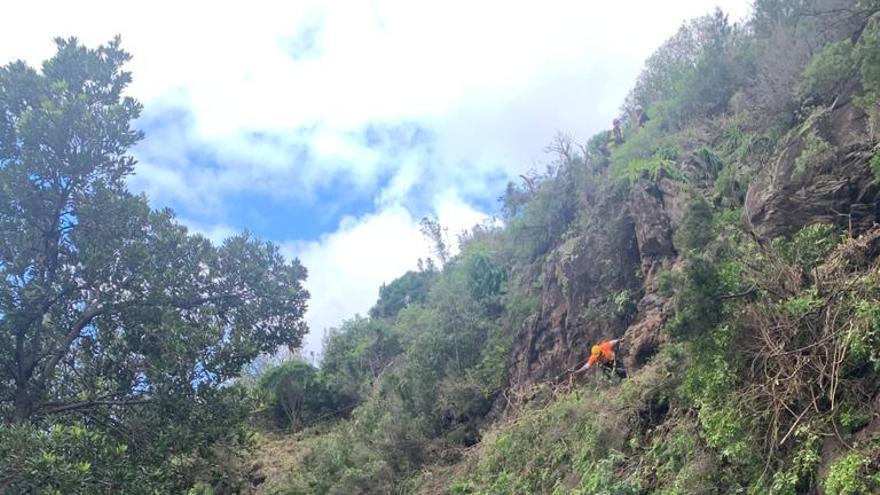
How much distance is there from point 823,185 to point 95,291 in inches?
427

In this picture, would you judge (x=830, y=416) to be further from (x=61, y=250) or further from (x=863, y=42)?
(x=61, y=250)

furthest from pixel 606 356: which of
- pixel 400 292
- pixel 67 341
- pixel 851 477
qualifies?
pixel 400 292

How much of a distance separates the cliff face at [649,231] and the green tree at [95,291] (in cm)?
751

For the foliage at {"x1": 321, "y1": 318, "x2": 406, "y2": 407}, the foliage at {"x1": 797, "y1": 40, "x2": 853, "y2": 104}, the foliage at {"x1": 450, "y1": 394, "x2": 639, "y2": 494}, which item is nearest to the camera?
the foliage at {"x1": 450, "y1": 394, "x2": 639, "y2": 494}

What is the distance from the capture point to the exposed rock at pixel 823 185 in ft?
31.5

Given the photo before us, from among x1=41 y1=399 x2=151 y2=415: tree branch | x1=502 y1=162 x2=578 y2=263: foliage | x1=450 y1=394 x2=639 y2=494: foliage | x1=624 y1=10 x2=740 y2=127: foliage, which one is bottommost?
x1=450 y1=394 x2=639 y2=494: foliage

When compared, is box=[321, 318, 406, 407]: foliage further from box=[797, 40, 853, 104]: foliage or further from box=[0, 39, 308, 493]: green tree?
box=[797, 40, 853, 104]: foliage

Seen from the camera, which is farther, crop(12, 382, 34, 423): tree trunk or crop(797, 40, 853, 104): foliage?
crop(797, 40, 853, 104): foliage

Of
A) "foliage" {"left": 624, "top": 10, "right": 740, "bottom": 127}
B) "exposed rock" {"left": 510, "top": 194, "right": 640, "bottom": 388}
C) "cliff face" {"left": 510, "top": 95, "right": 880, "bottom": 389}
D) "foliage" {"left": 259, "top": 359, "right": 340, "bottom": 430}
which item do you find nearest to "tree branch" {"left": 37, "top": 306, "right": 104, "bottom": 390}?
"cliff face" {"left": 510, "top": 95, "right": 880, "bottom": 389}

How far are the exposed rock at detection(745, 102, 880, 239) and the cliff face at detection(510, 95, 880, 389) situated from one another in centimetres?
2

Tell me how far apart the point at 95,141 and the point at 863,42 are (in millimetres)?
12195

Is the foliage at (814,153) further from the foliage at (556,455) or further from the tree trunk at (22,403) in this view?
the tree trunk at (22,403)

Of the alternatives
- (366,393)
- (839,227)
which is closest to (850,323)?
(839,227)

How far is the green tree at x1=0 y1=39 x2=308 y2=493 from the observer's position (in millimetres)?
9414
